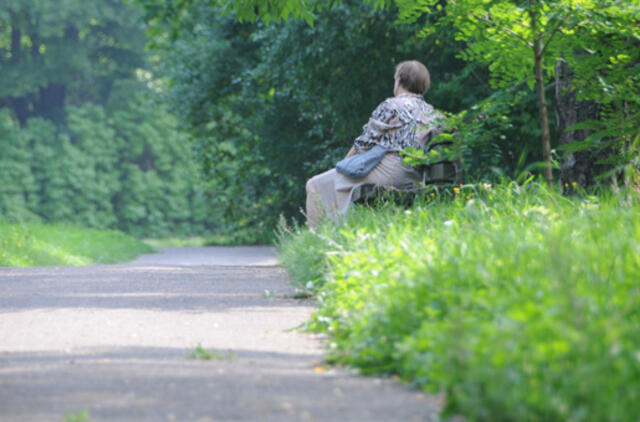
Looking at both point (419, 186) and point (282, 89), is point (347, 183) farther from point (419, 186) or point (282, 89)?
point (282, 89)

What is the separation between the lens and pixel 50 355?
3.96 meters

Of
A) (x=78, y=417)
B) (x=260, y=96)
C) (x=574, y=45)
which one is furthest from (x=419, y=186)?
(x=260, y=96)

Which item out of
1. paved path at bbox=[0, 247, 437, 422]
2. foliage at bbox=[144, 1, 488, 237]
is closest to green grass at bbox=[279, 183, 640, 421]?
paved path at bbox=[0, 247, 437, 422]

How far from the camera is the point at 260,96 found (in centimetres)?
1819

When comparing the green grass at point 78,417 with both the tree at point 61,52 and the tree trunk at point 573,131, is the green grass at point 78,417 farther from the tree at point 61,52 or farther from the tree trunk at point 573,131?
the tree at point 61,52

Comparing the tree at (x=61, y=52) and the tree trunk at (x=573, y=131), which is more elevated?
the tree at (x=61, y=52)

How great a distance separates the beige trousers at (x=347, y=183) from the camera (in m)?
7.24

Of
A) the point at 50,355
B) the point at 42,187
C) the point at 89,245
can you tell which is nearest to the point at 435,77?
the point at 89,245

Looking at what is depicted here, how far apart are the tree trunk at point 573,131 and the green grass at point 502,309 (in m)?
1.77

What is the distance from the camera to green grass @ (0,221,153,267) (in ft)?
35.9

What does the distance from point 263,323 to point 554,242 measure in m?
2.37

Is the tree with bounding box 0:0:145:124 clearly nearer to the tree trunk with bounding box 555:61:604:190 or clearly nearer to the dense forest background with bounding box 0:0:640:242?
the dense forest background with bounding box 0:0:640:242

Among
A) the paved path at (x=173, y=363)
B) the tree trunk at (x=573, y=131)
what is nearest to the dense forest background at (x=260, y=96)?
the tree trunk at (x=573, y=131)

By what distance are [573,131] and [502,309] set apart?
4.95m
